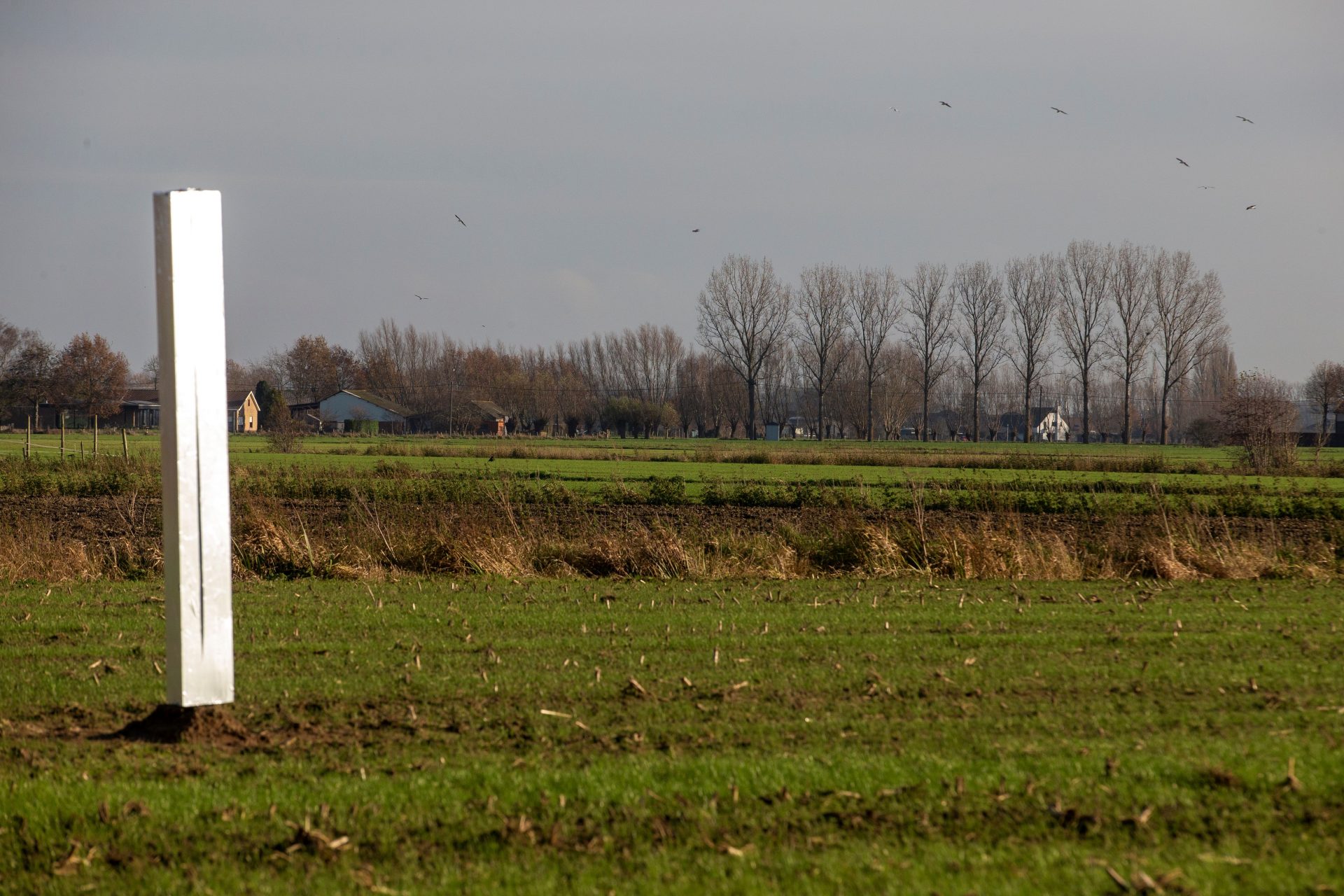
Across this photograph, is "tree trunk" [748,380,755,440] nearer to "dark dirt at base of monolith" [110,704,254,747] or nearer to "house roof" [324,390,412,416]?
Result: "house roof" [324,390,412,416]

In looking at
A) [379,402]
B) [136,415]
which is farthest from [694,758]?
[379,402]

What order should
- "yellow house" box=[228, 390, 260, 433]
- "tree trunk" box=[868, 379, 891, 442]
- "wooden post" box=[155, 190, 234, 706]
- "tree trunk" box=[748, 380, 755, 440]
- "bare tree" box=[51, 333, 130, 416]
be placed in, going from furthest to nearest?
"yellow house" box=[228, 390, 260, 433]
"tree trunk" box=[868, 379, 891, 442]
"tree trunk" box=[748, 380, 755, 440]
"bare tree" box=[51, 333, 130, 416]
"wooden post" box=[155, 190, 234, 706]

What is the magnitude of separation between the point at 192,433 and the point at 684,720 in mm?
3047

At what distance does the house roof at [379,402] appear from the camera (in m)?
123

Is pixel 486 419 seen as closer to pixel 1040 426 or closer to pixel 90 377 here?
pixel 90 377

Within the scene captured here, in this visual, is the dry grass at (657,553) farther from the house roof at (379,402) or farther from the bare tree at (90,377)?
the house roof at (379,402)

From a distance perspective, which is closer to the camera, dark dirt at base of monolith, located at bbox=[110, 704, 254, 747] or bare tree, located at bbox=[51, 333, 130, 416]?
dark dirt at base of monolith, located at bbox=[110, 704, 254, 747]

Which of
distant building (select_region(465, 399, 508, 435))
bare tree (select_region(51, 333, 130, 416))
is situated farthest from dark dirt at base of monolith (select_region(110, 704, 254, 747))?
distant building (select_region(465, 399, 508, 435))

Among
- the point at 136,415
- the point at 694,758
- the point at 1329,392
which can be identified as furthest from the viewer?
the point at 136,415

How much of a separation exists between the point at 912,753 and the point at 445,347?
138417 millimetres

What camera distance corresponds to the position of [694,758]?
18.1ft

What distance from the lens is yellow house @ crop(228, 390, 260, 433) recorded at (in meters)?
115

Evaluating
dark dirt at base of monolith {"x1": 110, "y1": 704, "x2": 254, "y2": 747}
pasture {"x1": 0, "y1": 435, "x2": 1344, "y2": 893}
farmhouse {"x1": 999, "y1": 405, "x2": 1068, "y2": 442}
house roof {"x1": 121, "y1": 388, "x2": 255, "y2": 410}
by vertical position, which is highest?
house roof {"x1": 121, "y1": 388, "x2": 255, "y2": 410}

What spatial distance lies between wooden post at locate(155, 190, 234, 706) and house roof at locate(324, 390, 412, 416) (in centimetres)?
11930
